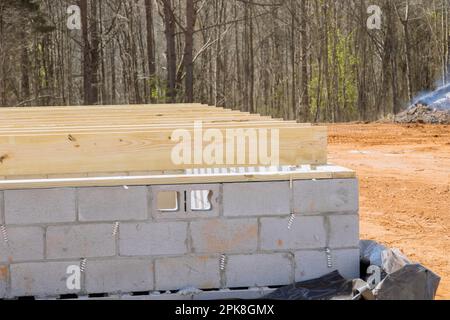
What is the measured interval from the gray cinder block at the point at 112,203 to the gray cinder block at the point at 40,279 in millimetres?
397

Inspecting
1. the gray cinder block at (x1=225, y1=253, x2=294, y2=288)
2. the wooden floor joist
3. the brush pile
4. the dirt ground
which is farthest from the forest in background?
the gray cinder block at (x1=225, y1=253, x2=294, y2=288)

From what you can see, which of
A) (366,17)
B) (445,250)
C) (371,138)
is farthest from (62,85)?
(445,250)

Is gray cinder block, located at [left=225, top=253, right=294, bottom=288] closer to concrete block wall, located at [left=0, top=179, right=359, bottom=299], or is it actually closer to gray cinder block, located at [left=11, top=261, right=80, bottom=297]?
concrete block wall, located at [left=0, top=179, right=359, bottom=299]

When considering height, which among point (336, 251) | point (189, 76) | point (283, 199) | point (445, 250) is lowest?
point (445, 250)

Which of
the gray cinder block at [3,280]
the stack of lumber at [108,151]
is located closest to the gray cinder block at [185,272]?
the stack of lumber at [108,151]

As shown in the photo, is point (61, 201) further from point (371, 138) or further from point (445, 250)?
point (371, 138)

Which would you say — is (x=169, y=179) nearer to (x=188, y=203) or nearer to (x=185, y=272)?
(x=188, y=203)

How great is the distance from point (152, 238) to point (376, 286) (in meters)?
1.60

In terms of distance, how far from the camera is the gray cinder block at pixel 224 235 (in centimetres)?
443

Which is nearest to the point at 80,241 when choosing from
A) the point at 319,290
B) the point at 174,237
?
the point at 174,237

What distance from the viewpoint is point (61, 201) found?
4316mm

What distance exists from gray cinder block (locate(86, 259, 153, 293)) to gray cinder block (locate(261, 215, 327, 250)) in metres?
0.85
